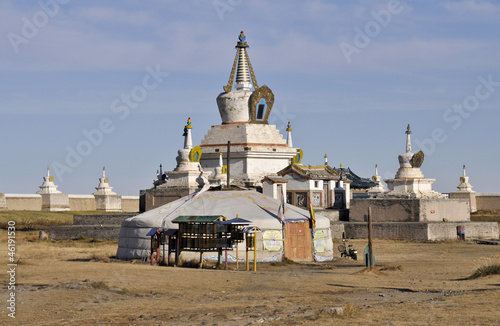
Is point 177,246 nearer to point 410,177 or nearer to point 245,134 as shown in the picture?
point 245,134

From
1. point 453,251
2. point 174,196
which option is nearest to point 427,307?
point 453,251

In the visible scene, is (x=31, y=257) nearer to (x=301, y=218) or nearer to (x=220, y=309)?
(x=301, y=218)

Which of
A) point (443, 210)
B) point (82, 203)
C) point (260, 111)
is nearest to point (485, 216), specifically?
point (443, 210)

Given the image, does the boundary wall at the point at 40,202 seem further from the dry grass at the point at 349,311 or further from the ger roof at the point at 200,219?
the dry grass at the point at 349,311

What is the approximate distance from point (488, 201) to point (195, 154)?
96.2 ft

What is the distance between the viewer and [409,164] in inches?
2180

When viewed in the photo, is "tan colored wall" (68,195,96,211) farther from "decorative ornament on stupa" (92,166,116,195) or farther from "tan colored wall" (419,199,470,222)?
"tan colored wall" (419,199,470,222)

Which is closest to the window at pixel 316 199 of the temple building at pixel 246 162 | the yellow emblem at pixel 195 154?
the temple building at pixel 246 162

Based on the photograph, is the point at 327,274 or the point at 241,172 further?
the point at 241,172

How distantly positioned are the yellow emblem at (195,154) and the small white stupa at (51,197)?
827 inches

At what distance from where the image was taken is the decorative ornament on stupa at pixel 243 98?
178 feet

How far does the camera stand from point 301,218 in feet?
96.8

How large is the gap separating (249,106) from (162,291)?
1377 inches

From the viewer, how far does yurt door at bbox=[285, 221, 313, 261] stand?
2906 centimetres
